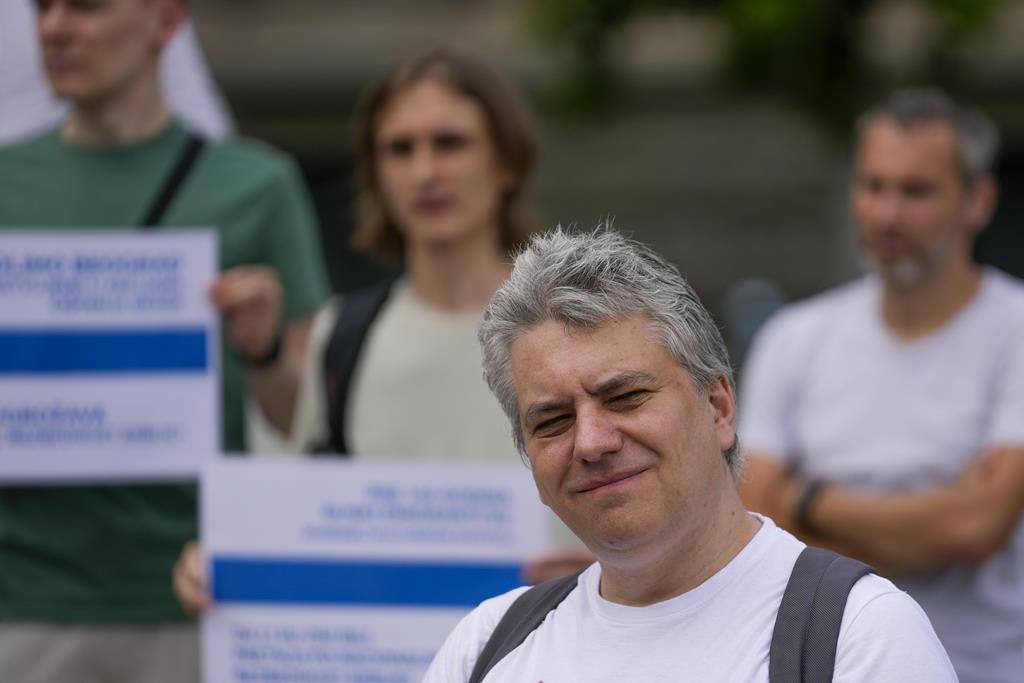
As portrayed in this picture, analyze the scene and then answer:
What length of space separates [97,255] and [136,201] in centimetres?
19

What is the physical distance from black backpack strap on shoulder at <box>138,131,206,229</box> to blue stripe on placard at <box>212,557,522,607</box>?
0.92 meters

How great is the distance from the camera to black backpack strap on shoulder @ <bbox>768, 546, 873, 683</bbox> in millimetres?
2150

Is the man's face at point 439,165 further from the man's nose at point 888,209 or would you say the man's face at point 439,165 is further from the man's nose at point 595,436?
Result: the man's nose at point 595,436

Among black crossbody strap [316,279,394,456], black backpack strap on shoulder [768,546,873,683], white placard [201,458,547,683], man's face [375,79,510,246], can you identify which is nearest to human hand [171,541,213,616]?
white placard [201,458,547,683]

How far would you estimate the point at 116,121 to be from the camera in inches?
Answer: 161

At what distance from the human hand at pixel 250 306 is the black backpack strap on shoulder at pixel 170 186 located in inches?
9.7

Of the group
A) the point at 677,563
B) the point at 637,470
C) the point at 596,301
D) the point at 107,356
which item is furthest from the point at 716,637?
the point at 107,356

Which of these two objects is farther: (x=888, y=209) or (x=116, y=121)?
(x=888, y=209)

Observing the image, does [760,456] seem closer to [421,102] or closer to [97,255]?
[421,102]

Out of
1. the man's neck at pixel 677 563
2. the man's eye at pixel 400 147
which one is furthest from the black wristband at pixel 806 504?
the man's neck at pixel 677 563

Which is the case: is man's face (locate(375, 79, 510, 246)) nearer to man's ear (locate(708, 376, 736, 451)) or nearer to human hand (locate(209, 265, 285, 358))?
human hand (locate(209, 265, 285, 358))

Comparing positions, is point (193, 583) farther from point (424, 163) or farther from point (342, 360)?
point (424, 163)

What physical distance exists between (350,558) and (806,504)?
1.27 metres

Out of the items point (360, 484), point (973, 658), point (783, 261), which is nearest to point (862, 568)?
point (360, 484)
